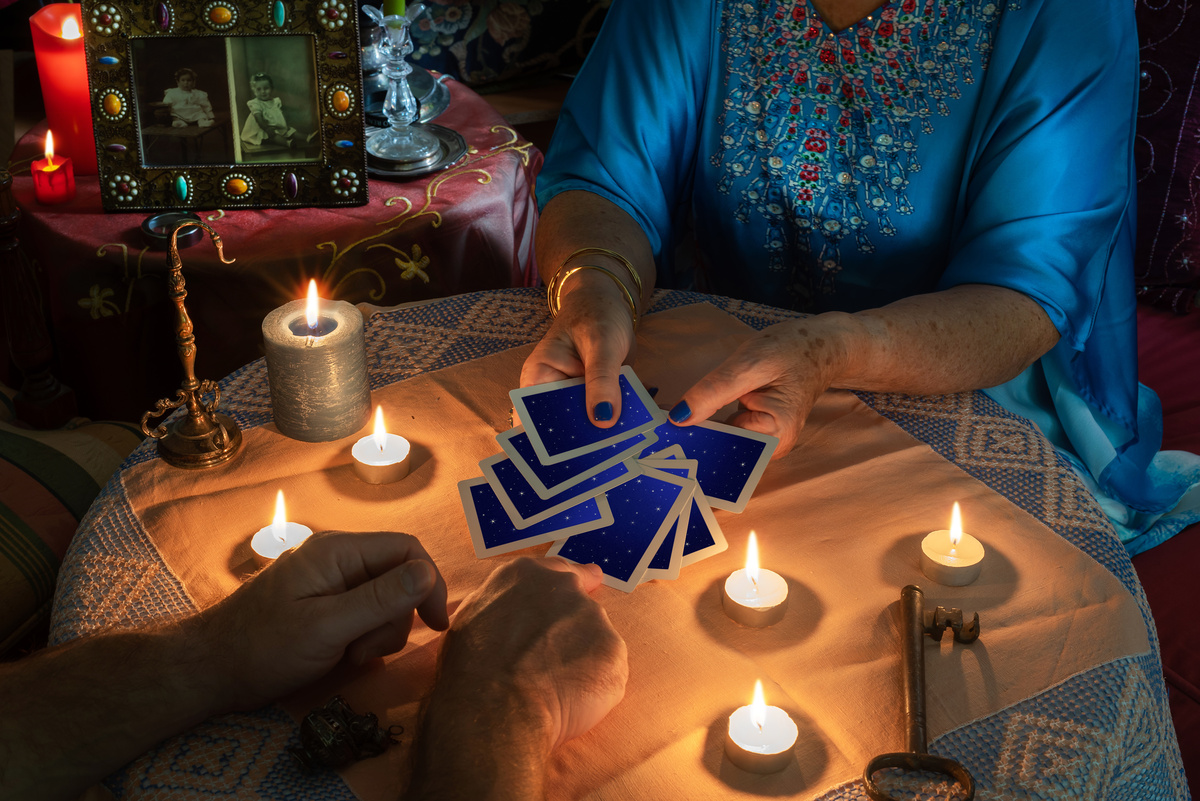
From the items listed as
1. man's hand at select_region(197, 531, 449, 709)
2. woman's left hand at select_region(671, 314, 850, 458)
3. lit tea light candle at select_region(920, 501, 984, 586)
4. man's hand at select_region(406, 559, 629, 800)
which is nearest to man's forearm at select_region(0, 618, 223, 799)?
man's hand at select_region(197, 531, 449, 709)

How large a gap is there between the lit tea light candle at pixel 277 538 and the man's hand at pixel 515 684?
250 millimetres

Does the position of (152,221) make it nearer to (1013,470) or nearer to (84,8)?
(84,8)

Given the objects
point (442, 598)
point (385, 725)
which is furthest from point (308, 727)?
point (442, 598)

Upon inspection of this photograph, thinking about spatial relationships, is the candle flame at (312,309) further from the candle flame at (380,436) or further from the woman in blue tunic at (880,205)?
the woman in blue tunic at (880,205)

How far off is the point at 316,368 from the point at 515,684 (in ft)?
1.82

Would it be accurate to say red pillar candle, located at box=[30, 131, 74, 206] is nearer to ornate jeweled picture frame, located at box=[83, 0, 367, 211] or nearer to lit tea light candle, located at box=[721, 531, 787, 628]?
ornate jeweled picture frame, located at box=[83, 0, 367, 211]

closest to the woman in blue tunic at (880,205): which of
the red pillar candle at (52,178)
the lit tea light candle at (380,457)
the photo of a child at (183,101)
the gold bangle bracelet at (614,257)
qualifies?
the gold bangle bracelet at (614,257)

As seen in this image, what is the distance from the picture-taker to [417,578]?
1.02 m

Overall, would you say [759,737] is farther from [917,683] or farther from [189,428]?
[189,428]

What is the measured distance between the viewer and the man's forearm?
966mm

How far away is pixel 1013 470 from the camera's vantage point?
4.47 feet

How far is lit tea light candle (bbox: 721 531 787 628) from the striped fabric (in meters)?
1.24

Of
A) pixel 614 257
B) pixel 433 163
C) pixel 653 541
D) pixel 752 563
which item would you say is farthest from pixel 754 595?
pixel 433 163

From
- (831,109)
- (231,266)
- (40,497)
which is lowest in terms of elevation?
(40,497)
